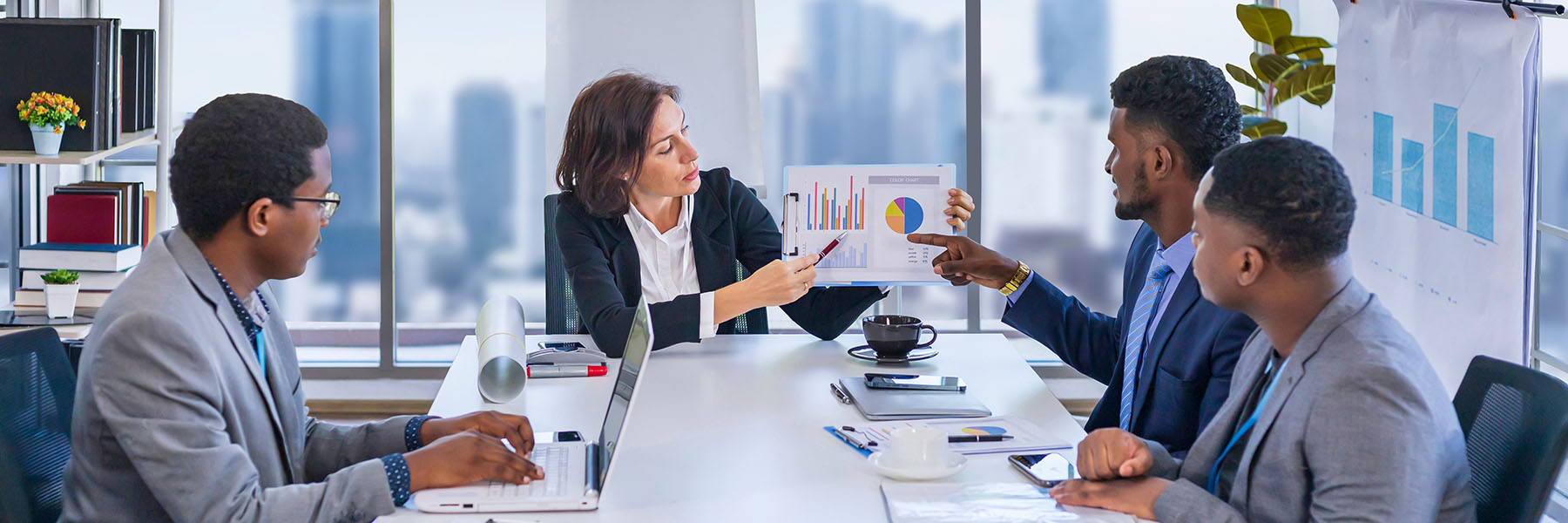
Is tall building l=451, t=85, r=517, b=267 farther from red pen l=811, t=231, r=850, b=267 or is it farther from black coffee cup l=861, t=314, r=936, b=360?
black coffee cup l=861, t=314, r=936, b=360

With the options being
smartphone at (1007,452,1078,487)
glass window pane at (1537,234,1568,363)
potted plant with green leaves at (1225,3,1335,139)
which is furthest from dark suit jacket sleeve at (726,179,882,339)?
glass window pane at (1537,234,1568,363)

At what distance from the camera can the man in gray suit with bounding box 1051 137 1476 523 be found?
130 cm

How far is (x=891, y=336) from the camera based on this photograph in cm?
230

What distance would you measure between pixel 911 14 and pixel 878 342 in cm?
→ 207

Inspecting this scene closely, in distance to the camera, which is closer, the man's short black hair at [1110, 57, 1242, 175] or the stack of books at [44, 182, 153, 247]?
the man's short black hair at [1110, 57, 1242, 175]

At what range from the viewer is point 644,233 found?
107 inches

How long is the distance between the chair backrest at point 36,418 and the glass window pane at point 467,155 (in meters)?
2.33

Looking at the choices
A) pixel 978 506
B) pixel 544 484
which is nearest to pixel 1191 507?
pixel 978 506

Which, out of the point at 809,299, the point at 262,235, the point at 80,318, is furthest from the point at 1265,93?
the point at 80,318

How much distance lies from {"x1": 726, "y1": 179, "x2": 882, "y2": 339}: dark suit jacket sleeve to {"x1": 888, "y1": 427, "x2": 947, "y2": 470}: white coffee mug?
37.7 inches

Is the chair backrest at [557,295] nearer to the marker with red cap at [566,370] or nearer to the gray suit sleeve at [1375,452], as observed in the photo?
the marker with red cap at [566,370]

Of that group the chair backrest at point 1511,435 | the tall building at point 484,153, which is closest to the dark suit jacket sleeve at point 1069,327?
the chair backrest at point 1511,435

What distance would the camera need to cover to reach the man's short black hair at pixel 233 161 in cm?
149

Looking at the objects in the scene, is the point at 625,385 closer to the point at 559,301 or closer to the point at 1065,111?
the point at 559,301
